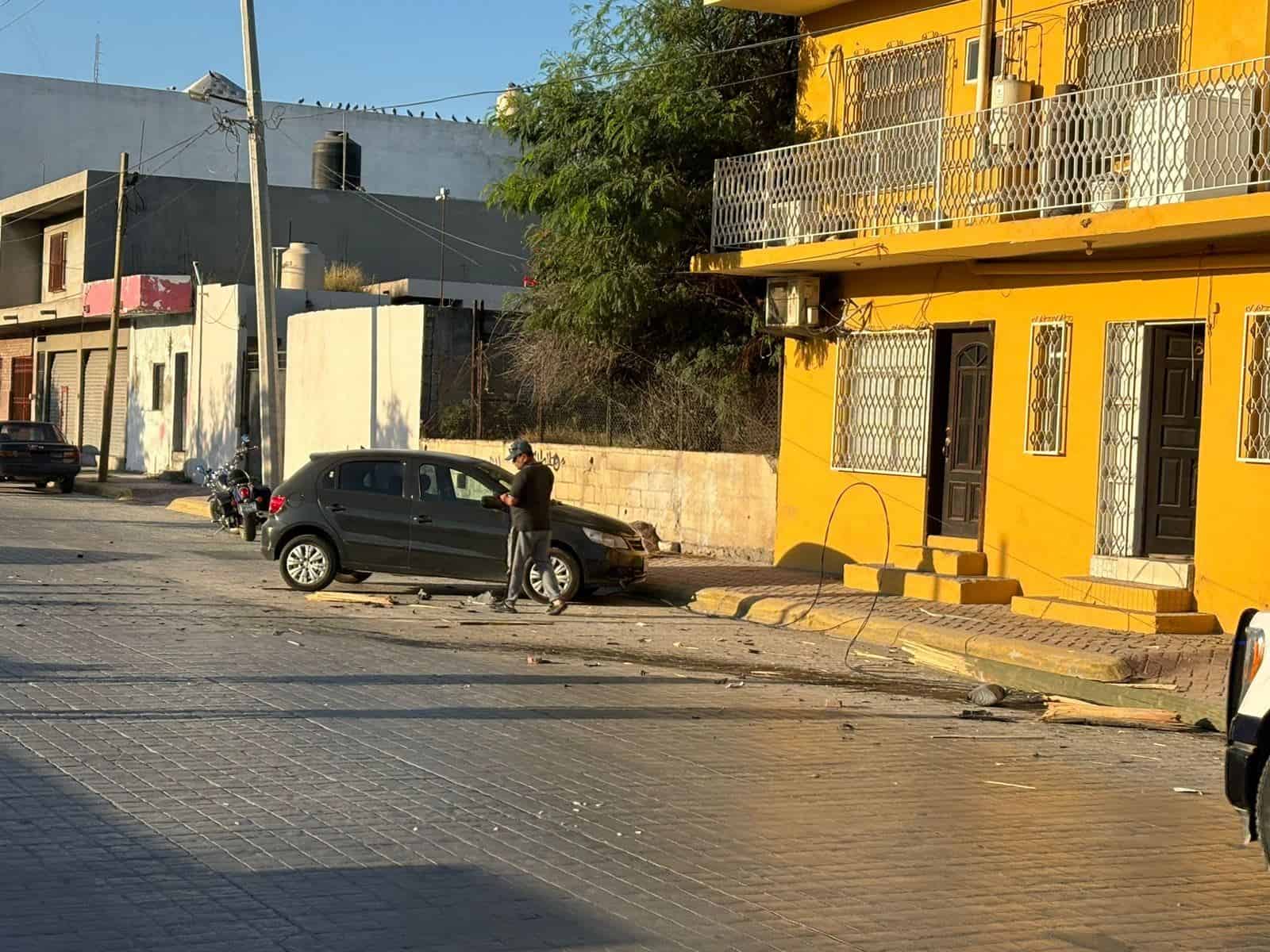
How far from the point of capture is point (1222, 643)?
1500cm

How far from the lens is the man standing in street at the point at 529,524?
1694 centimetres

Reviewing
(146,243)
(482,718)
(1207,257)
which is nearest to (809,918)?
(482,718)

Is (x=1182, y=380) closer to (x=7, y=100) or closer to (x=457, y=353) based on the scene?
(x=457, y=353)

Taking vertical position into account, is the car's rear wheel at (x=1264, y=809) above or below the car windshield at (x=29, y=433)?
below

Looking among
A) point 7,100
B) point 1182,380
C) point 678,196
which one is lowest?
point 1182,380

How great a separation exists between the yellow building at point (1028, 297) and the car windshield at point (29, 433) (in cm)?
1918

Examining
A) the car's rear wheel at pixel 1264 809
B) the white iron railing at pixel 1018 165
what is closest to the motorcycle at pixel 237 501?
the white iron railing at pixel 1018 165

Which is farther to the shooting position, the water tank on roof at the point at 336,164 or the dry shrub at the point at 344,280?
the water tank on roof at the point at 336,164

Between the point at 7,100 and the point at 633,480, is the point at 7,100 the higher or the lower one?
the higher one

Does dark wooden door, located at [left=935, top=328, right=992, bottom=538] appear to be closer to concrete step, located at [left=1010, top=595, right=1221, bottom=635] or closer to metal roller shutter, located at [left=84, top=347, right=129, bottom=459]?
concrete step, located at [left=1010, top=595, right=1221, bottom=635]

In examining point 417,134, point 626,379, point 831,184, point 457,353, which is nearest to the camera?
point 831,184

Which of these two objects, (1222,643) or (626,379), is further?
(626,379)

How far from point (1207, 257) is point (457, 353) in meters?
15.8

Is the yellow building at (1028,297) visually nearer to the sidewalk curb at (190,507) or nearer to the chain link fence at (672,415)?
the chain link fence at (672,415)
